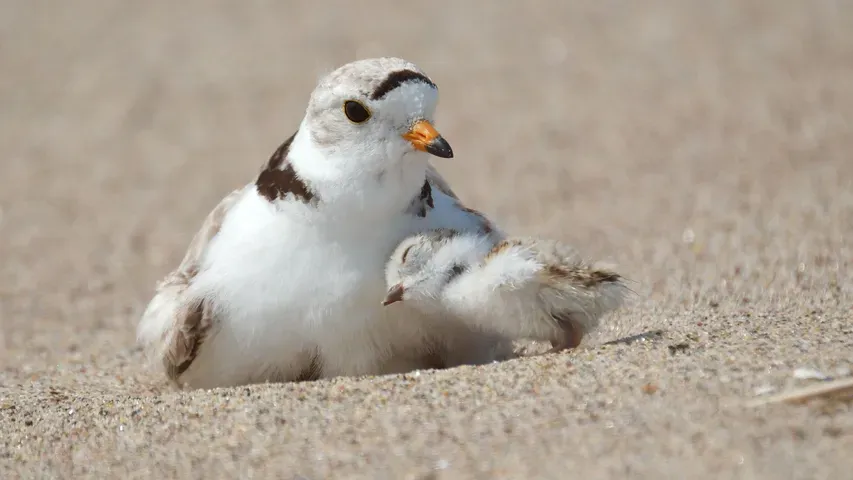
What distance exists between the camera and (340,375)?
3.77 m

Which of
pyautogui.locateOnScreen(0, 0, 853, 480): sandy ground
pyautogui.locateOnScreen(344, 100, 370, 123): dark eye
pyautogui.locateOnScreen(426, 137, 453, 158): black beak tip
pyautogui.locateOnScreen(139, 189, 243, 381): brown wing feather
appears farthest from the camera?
pyautogui.locateOnScreen(139, 189, 243, 381): brown wing feather

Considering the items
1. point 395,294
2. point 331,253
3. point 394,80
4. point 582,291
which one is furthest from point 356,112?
point 582,291

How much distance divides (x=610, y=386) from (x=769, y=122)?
15.8 feet

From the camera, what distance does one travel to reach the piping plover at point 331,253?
358 centimetres

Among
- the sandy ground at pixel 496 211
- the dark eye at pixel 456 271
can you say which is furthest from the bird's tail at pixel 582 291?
the dark eye at pixel 456 271

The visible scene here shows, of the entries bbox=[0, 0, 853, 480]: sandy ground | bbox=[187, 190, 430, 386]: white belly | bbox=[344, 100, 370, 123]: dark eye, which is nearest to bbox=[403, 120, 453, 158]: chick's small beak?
bbox=[344, 100, 370, 123]: dark eye

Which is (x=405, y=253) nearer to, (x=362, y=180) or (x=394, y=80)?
(x=362, y=180)

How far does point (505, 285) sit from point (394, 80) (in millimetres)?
695

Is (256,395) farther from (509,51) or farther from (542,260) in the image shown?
(509,51)

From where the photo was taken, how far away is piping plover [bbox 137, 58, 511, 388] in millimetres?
3578

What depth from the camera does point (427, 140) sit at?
11.5 ft

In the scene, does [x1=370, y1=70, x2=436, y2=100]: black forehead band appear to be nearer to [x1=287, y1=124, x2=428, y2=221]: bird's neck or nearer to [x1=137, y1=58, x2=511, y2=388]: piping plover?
[x1=137, y1=58, x2=511, y2=388]: piping plover

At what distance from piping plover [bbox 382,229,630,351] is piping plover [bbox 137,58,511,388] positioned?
14 centimetres

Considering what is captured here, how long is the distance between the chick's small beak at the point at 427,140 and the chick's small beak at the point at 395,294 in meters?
0.40
